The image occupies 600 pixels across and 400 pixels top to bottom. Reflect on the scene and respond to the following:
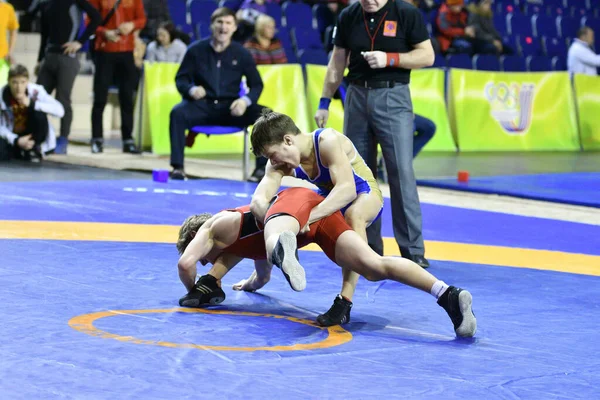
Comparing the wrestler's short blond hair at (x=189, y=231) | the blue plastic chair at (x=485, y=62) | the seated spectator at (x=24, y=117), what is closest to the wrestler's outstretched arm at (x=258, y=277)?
the wrestler's short blond hair at (x=189, y=231)

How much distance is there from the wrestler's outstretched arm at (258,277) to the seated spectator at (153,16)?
9263mm

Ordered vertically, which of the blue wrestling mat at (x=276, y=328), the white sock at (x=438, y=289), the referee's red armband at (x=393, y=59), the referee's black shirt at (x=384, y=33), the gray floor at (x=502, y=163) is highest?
the referee's black shirt at (x=384, y=33)

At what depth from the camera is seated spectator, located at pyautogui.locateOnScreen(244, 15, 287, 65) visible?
1285cm

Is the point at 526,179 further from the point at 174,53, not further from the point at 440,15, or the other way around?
the point at 440,15

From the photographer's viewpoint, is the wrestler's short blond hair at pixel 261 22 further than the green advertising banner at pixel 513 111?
No

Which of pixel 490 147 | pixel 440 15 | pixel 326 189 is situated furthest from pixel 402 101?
pixel 440 15

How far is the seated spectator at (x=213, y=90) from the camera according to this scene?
9930 mm

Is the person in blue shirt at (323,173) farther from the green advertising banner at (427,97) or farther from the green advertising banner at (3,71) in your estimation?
the green advertising banner at (427,97)

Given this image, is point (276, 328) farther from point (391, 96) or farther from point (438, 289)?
point (391, 96)

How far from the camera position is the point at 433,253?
6391 millimetres

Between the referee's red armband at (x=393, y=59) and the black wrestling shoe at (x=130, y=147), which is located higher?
the referee's red armband at (x=393, y=59)

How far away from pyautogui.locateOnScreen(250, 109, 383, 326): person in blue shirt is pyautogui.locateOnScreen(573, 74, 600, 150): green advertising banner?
34.3ft

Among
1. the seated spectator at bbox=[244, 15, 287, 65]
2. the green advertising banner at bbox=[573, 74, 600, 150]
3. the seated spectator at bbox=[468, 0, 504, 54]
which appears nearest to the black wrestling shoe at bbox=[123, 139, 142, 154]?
the seated spectator at bbox=[244, 15, 287, 65]

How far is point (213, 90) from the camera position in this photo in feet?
32.7
